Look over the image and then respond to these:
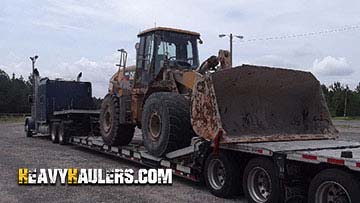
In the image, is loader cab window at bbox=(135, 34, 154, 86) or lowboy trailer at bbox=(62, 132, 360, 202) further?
loader cab window at bbox=(135, 34, 154, 86)

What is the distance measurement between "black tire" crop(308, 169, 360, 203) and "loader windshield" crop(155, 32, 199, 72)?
20.1 ft

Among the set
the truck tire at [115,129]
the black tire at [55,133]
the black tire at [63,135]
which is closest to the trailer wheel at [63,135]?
the black tire at [63,135]

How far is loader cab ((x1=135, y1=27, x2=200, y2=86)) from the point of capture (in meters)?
11.8

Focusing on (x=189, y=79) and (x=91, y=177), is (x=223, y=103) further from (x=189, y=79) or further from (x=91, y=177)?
(x=91, y=177)

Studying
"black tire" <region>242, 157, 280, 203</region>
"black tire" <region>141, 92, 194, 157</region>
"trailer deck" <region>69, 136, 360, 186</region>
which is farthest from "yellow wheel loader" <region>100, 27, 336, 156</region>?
"black tire" <region>242, 157, 280, 203</region>

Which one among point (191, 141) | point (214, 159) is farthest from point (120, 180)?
point (214, 159)

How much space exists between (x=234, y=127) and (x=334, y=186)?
10.4 ft

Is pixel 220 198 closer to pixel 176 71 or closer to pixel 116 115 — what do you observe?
pixel 176 71

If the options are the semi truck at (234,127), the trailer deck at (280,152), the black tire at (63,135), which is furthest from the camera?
the black tire at (63,135)

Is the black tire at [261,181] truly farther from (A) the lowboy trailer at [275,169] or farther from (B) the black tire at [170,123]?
(B) the black tire at [170,123]

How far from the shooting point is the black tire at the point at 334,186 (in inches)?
221

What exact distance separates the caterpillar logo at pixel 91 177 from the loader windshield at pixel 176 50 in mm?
2974

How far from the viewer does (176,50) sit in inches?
473

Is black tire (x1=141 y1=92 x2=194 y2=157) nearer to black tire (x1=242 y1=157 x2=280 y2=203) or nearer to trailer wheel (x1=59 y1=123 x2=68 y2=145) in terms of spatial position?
black tire (x1=242 y1=157 x2=280 y2=203)
